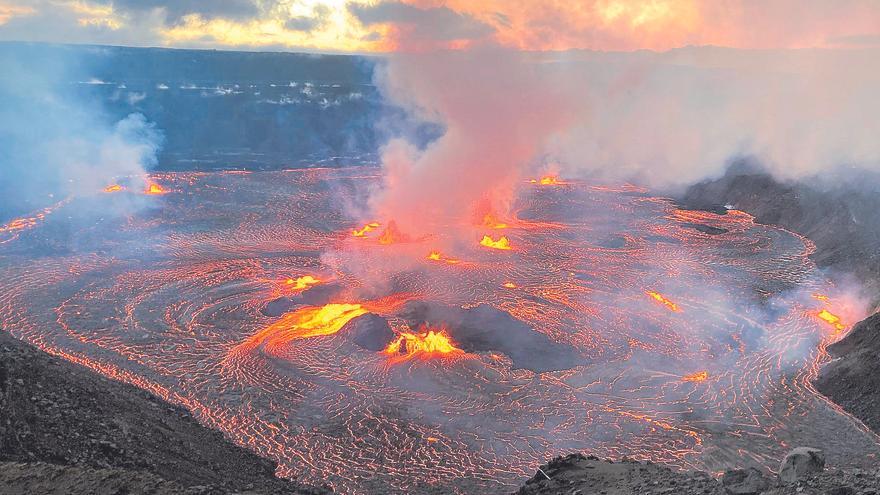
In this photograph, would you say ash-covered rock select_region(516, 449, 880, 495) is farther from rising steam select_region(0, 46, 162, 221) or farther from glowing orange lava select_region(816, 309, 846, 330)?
rising steam select_region(0, 46, 162, 221)

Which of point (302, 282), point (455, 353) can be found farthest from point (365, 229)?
point (455, 353)

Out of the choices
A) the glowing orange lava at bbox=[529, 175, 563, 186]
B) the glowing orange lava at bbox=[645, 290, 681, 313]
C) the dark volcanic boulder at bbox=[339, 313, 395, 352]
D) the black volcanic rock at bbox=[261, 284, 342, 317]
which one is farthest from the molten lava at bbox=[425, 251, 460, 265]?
the glowing orange lava at bbox=[529, 175, 563, 186]

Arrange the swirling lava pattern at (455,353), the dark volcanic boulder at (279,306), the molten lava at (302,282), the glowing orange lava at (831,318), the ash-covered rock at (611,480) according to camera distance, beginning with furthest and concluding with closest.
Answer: the molten lava at (302,282) → the glowing orange lava at (831,318) → the dark volcanic boulder at (279,306) → the swirling lava pattern at (455,353) → the ash-covered rock at (611,480)

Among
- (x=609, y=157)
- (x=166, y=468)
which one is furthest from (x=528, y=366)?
(x=609, y=157)

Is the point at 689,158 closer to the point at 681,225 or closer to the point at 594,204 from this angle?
the point at 594,204

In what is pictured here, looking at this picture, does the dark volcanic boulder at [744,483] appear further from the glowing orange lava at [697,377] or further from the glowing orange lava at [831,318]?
the glowing orange lava at [831,318]

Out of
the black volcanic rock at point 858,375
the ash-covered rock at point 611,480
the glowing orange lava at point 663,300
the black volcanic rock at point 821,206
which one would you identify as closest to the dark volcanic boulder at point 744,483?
the ash-covered rock at point 611,480
